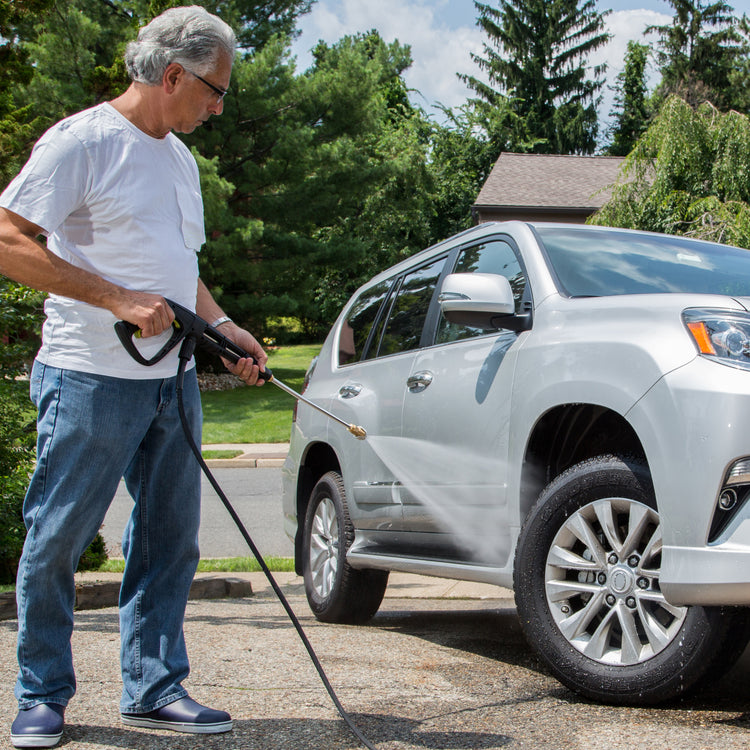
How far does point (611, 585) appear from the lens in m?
3.12

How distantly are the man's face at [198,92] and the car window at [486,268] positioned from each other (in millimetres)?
1551

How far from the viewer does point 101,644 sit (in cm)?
412

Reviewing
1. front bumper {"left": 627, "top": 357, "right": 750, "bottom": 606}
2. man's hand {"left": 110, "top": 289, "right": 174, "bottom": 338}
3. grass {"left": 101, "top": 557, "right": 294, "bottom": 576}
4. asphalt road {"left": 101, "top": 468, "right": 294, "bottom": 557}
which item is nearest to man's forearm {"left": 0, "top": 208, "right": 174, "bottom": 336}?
man's hand {"left": 110, "top": 289, "right": 174, "bottom": 338}

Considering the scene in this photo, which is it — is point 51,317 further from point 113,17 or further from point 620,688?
point 113,17

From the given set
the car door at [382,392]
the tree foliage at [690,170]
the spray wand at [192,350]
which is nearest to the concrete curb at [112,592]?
the car door at [382,392]

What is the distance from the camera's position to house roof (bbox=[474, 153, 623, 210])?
94.9 feet

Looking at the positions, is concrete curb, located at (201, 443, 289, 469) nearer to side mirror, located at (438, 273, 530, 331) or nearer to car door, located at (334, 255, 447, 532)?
car door, located at (334, 255, 447, 532)

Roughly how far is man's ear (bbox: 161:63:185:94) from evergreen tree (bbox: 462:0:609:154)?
1763 inches

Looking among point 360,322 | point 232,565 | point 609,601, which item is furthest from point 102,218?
point 232,565

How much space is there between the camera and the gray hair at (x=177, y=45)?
2711mm

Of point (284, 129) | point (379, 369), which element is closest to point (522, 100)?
point (284, 129)

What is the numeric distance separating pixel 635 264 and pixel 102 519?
2.40 m

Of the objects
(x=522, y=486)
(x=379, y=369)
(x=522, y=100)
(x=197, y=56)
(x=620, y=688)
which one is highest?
(x=522, y=100)

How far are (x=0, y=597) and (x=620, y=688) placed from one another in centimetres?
315
